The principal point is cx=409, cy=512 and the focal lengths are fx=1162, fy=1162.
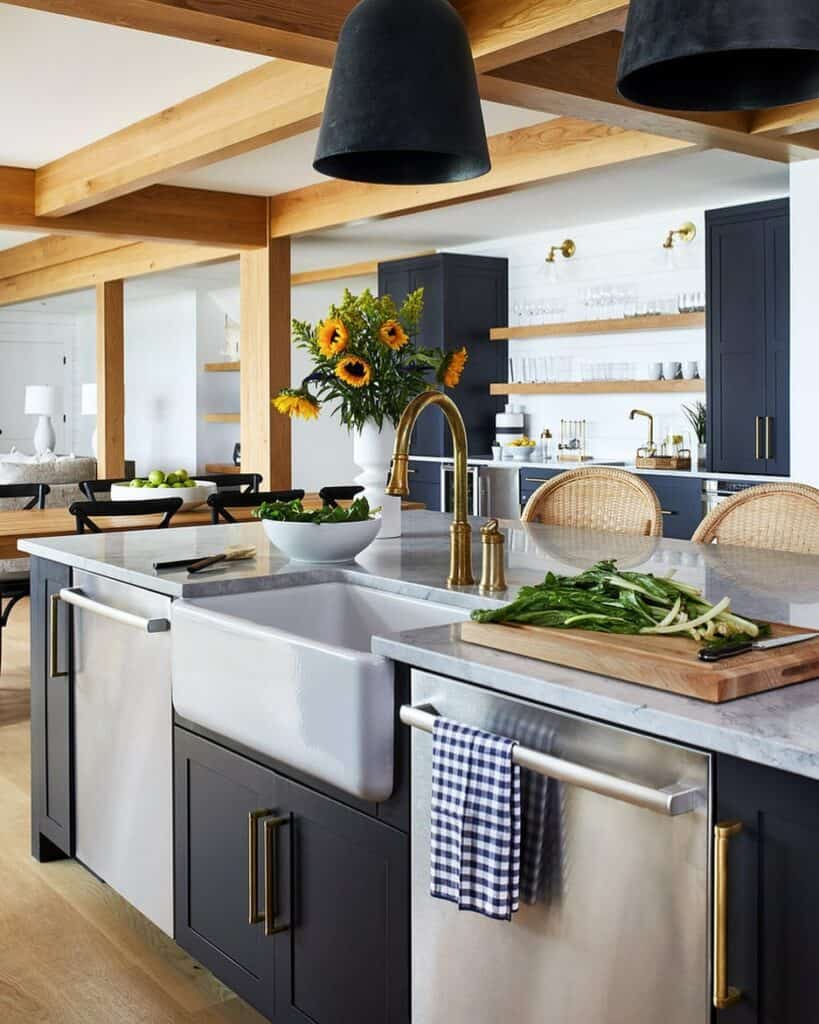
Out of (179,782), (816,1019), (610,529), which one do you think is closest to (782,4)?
(816,1019)

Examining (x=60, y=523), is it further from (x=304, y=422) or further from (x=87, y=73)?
(x=304, y=422)

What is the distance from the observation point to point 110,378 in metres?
9.42

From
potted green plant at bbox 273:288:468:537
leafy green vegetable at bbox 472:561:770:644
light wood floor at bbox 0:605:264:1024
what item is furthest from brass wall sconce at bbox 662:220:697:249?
leafy green vegetable at bbox 472:561:770:644

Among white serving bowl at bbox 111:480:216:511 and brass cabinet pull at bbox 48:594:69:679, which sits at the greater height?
white serving bowl at bbox 111:480:216:511

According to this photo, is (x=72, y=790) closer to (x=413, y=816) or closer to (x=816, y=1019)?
(x=413, y=816)

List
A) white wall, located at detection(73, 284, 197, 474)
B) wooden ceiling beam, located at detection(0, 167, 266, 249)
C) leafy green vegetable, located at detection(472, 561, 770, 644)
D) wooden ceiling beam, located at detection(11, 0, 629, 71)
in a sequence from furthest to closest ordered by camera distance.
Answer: white wall, located at detection(73, 284, 197, 474) → wooden ceiling beam, located at detection(0, 167, 266, 249) → wooden ceiling beam, located at detection(11, 0, 629, 71) → leafy green vegetable, located at detection(472, 561, 770, 644)

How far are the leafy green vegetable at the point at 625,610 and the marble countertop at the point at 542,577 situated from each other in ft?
0.34

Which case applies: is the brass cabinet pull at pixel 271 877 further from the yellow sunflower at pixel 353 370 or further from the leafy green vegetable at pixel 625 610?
the yellow sunflower at pixel 353 370

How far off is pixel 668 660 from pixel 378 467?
5.80 ft

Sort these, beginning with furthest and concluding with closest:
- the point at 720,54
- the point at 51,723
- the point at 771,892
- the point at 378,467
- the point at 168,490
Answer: the point at 168,490 → the point at 378,467 → the point at 51,723 → the point at 720,54 → the point at 771,892

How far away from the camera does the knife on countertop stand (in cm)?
147

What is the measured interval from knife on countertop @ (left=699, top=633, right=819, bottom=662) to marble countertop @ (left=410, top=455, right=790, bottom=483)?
452 cm

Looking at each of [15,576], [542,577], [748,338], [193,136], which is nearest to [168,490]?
[15,576]

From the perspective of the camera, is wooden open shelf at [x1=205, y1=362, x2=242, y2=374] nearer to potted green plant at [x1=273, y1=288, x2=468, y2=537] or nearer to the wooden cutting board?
potted green plant at [x1=273, y1=288, x2=468, y2=537]
